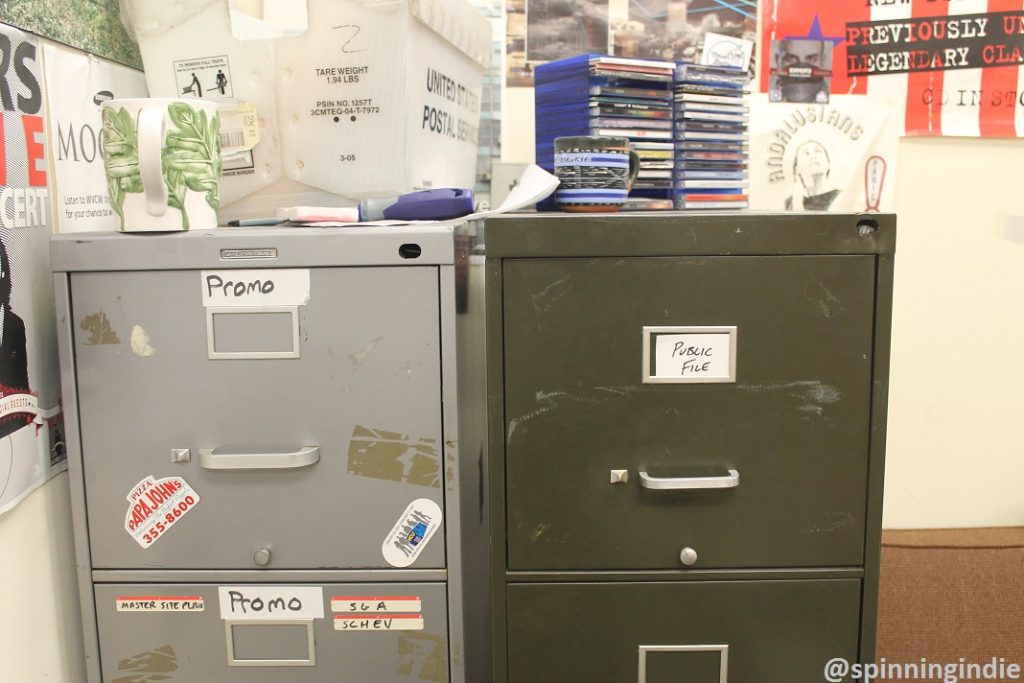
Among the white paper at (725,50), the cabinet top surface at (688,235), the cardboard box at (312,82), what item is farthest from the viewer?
the white paper at (725,50)

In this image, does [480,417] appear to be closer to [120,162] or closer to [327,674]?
[327,674]

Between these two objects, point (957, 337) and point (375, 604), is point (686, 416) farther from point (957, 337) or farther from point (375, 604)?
point (957, 337)

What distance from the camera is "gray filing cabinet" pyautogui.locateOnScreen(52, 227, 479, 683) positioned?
0.81 metres

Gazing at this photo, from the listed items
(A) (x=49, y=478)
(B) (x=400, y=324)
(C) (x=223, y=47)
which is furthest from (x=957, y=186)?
(A) (x=49, y=478)

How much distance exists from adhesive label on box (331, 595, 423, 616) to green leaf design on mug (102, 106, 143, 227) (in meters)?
0.48

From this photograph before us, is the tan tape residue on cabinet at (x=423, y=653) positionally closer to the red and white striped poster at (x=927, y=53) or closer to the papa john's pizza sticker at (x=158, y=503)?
the papa john's pizza sticker at (x=158, y=503)

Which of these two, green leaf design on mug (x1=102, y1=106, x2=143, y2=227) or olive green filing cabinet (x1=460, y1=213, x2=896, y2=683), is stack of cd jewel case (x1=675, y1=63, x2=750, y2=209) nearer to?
olive green filing cabinet (x1=460, y1=213, x2=896, y2=683)

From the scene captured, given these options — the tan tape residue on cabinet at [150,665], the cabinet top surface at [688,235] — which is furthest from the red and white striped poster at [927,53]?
the tan tape residue on cabinet at [150,665]

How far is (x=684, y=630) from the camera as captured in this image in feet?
2.69

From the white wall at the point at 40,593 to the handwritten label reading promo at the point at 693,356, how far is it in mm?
693

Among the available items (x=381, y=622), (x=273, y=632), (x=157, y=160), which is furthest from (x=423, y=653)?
(x=157, y=160)

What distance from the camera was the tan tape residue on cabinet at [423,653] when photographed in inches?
33.9

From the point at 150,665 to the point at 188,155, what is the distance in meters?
0.56

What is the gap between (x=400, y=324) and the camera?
2.68ft
